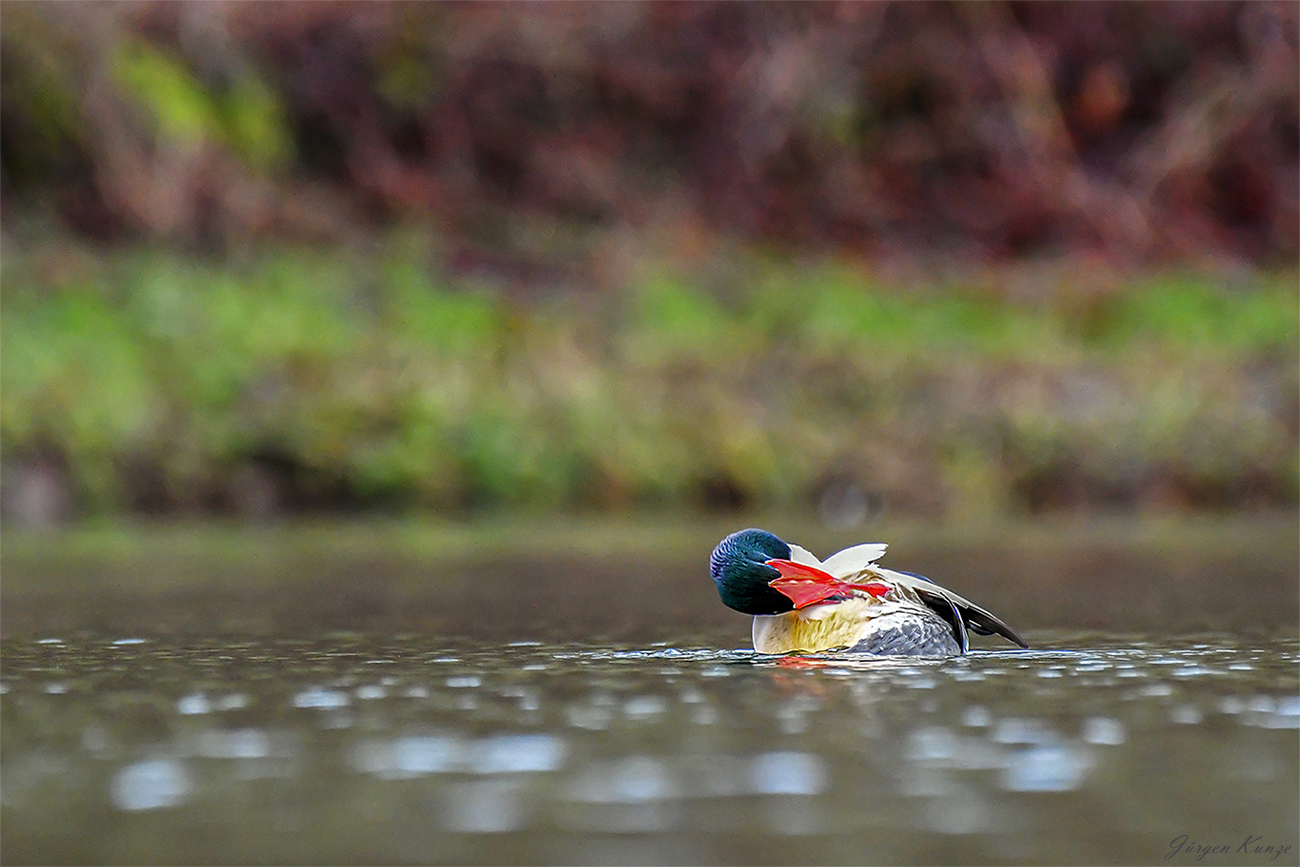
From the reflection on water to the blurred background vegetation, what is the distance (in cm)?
1004

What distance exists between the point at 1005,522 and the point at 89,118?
12928mm

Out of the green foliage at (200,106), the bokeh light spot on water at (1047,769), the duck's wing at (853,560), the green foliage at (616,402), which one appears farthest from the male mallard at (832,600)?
the green foliage at (200,106)

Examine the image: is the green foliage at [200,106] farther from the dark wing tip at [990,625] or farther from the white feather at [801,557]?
the dark wing tip at [990,625]

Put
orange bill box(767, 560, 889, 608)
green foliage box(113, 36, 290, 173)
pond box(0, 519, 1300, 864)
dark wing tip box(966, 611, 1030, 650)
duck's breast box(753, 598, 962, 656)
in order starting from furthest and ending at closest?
green foliage box(113, 36, 290, 173), dark wing tip box(966, 611, 1030, 650), duck's breast box(753, 598, 962, 656), orange bill box(767, 560, 889, 608), pond box(0, 519, 1300, 864)

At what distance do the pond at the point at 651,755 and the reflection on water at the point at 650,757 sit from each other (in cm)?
1

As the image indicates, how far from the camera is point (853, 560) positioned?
6895 mm

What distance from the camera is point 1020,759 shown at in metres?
4.80

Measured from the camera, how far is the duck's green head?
22.0 feet

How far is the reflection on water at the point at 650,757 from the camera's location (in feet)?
13.1

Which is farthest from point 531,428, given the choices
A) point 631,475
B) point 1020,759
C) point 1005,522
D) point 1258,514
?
point 1020,759

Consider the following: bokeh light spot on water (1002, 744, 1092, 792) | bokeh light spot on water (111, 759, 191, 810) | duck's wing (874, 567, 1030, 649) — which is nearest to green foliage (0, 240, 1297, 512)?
duck's wing (874, 567, 1030, 649)

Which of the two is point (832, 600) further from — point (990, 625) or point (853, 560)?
point (990, 625)

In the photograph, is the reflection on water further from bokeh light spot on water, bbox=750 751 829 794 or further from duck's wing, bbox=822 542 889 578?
duck's wing, bbox=822 542 889 578

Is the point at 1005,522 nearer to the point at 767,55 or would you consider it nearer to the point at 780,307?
the point at 780,307
